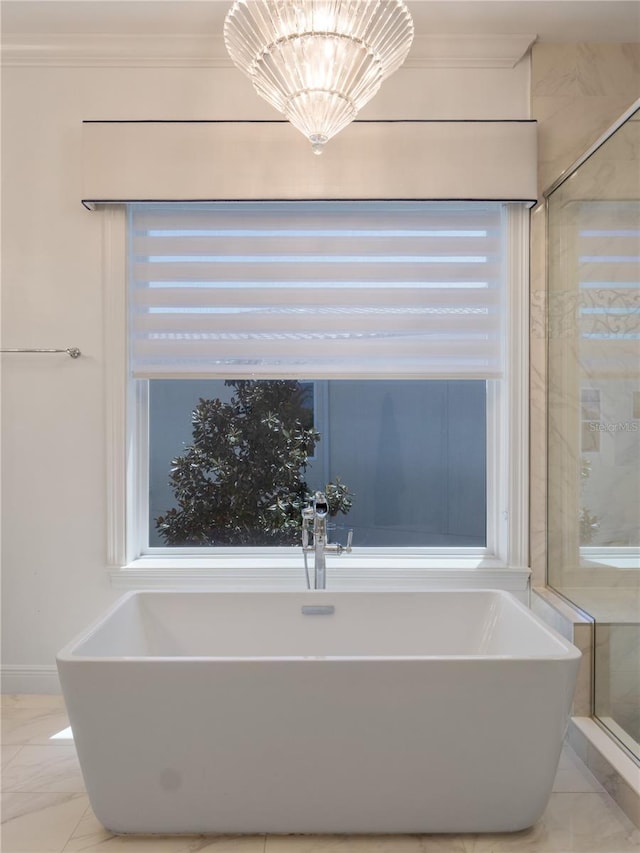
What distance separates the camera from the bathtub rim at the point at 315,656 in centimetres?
174

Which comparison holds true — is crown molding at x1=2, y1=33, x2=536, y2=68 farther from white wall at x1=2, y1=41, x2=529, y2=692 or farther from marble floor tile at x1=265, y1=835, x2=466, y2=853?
marble floor tile at x1=265, y1=835, x2=466, y2=853

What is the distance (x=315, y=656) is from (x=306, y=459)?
41.0 inches

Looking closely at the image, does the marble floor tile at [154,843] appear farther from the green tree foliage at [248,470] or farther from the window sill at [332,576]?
the green tree foliage at [248,470]

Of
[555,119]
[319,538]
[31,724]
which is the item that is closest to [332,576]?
[319,538]

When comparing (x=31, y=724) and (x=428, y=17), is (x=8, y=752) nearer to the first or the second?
(x=31, y=724)

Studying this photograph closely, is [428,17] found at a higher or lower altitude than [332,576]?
higher

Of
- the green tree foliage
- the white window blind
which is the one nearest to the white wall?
the white window blind

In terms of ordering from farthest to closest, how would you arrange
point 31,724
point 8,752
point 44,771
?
1. point 31,724
2. point 8,752
3. point 44,771

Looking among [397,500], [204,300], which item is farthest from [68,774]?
[204,300]

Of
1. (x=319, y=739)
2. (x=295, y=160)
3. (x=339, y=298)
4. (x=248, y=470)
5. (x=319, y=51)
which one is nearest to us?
(x=319, y=51)

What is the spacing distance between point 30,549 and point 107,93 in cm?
181

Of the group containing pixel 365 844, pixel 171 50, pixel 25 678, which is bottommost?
pixel 365 844

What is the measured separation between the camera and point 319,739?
68.9 inches

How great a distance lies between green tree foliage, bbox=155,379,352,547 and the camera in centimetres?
287
